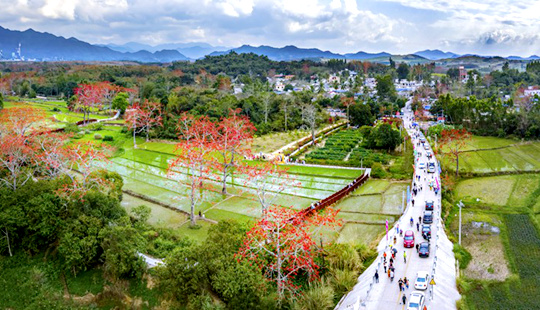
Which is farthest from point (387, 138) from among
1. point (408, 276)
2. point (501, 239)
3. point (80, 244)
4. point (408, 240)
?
point (80, 244)

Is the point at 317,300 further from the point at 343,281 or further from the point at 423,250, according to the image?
the point at 423,250

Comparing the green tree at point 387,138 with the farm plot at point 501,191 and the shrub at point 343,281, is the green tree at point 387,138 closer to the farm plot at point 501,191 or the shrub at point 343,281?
the farm plot at point 501,191

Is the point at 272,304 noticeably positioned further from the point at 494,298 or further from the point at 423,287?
the point at 494,298

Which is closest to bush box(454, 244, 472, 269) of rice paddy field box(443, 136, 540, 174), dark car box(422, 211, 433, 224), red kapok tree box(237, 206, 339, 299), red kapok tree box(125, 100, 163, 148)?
dark car box(422, 211, 433, 224)

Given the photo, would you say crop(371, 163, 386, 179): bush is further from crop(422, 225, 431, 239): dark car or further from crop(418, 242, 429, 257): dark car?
crop(418, 242, 429, 257): dark car

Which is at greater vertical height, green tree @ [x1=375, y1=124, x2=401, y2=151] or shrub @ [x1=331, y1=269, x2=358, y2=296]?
green tree @ [x1=375, y1=124, x2=401, y2=151]

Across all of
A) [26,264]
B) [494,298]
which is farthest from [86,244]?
[494,298]

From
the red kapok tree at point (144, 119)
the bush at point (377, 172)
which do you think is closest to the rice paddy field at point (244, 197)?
the bush at point (377, 172)
